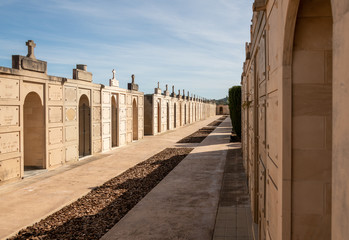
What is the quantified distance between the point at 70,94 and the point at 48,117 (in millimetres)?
1830

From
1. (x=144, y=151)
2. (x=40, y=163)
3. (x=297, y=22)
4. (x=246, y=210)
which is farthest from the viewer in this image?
(x=144, y=151)

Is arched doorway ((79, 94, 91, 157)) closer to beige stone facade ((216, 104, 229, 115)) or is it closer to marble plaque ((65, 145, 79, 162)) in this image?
marble plaque ((65, 145, 79, 162))

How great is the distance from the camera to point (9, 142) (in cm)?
941

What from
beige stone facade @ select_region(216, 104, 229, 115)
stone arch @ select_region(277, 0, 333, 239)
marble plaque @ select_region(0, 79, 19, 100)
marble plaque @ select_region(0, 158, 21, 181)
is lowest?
marble plaque @ select_region(0, 158, 21, 181)

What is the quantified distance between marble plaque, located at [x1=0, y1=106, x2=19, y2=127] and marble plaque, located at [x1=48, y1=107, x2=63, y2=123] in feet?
6.08

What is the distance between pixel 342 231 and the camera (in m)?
1.09

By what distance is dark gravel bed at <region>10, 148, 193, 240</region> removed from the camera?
595cm

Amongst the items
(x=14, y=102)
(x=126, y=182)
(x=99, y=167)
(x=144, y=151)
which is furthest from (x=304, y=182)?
(x=144, y=151)

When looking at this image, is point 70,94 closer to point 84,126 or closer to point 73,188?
point 84,126

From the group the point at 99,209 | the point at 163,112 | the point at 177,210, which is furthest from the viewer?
the point at 163,112

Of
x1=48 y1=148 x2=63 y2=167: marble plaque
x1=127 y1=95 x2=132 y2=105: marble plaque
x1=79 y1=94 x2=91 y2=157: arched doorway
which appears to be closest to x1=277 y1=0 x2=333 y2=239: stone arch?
x1=48 y1=148 x2=63 y2=167: marble plaque

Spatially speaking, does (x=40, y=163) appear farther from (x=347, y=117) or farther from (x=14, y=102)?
(x=347, y=117)

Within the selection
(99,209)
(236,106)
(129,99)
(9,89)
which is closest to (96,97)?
(129,99)

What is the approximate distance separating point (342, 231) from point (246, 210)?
6084 millimetres
